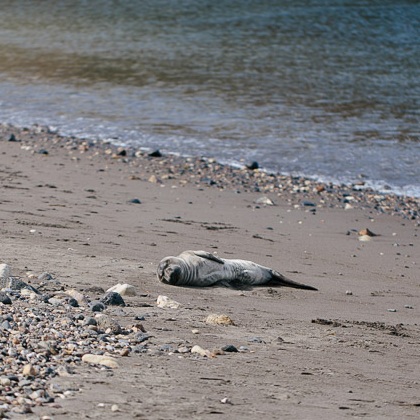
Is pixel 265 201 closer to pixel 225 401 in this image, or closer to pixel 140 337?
pixel 140 337

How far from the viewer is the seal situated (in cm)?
571

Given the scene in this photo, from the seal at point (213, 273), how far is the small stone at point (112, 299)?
2.47 feet

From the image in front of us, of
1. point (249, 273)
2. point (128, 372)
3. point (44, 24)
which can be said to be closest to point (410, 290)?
point (249, 273)

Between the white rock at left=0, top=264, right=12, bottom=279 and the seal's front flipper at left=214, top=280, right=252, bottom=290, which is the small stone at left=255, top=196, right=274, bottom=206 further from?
the white rock at left=0, top=264, right=12, bottom=279

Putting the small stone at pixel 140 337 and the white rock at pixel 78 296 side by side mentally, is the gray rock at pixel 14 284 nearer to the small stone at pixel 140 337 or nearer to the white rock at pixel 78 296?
the white rock at pixel 78 296

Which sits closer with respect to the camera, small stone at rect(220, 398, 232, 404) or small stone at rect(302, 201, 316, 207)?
small stone at rect(220, 398, 232, 404)

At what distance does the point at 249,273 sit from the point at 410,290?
1287 mm

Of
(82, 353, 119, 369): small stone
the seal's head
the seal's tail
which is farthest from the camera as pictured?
the seal's tail

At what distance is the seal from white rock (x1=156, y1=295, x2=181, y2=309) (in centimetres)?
50

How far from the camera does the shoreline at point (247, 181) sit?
9.50m

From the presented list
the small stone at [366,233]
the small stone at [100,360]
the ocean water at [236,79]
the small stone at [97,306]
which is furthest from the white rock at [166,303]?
the ocean water at [236,79]

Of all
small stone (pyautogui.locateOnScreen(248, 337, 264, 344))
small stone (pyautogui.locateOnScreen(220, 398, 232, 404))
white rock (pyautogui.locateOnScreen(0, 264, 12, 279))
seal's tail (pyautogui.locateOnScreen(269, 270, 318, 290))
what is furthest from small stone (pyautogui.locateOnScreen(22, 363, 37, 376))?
seal's tail (pyautogui.locateOnScreen(269, 270, 318, 290))

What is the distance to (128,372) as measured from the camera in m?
3.84

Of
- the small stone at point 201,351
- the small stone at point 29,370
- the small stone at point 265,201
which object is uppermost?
the small stone at point 29,370
